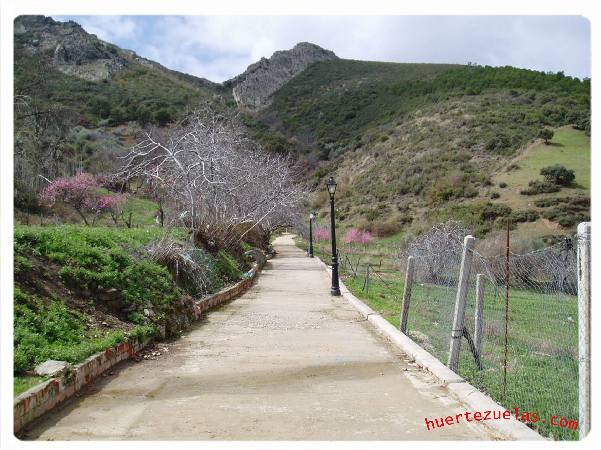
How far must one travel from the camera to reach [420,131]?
213ft

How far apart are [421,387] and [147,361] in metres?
3.44

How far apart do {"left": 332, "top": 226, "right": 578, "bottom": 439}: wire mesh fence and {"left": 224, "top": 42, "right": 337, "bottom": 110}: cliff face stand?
87.8 meters

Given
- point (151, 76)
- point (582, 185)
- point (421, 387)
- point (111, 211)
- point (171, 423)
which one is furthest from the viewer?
point (151, 76)

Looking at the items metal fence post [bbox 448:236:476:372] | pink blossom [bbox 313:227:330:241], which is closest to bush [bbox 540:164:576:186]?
pink blossom [bbox 313:227:330:241]

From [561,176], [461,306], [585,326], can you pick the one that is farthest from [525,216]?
[585,326]

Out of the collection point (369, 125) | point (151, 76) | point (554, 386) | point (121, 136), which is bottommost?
point (554, 386)

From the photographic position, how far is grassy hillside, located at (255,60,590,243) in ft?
154

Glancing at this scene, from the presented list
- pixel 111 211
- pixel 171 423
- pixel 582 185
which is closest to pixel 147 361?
pixel 171 423

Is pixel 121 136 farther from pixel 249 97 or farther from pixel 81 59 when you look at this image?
pixel 249 97

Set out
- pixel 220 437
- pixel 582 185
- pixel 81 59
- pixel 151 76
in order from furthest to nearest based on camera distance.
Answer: pixel 151 76, pixel 81 59, pixel 582 185, pixel 220 437

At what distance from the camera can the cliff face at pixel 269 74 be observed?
103m

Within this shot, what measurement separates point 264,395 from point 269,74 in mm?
113883

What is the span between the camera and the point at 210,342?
27.9ft

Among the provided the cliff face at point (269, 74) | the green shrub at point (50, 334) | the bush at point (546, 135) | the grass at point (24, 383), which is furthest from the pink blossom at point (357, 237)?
the cliff face at point (269, 74)
